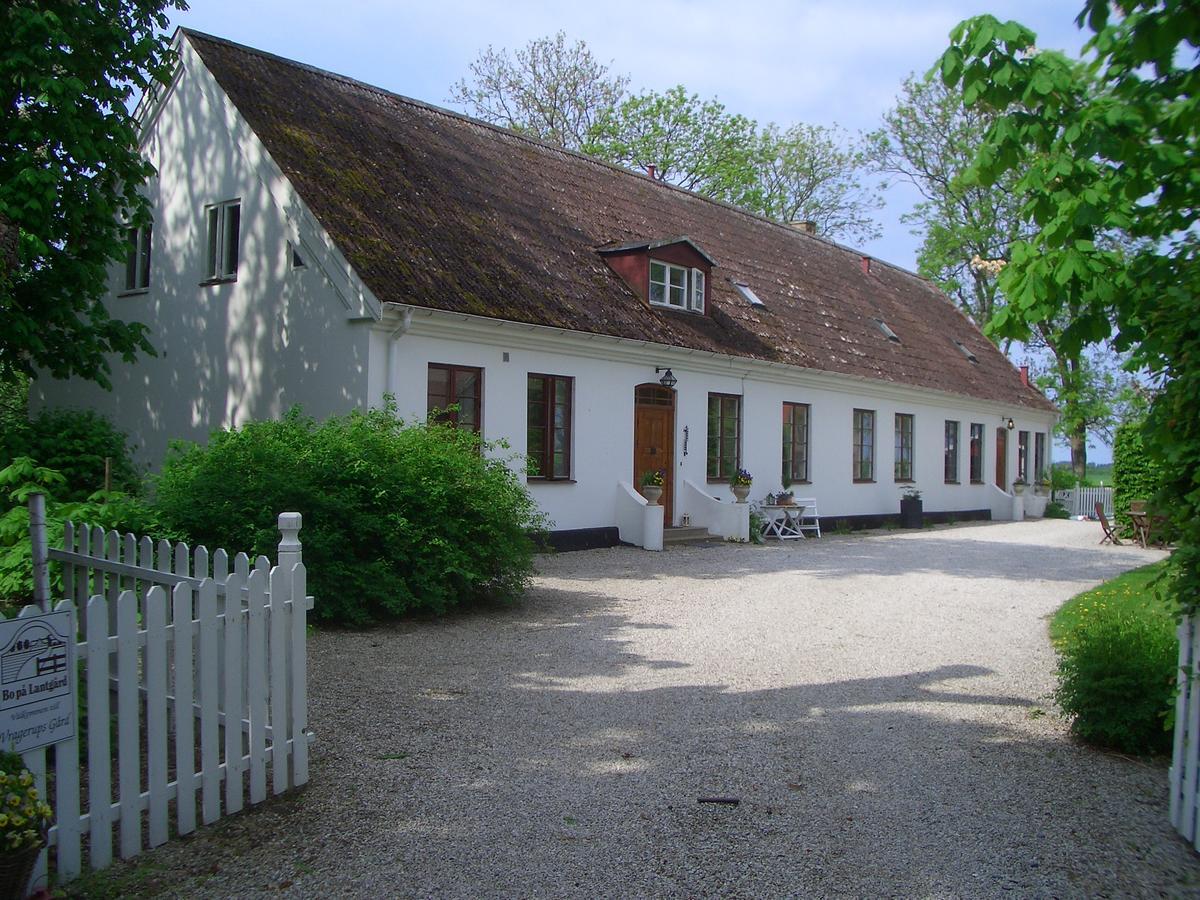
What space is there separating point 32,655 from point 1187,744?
4956 mm

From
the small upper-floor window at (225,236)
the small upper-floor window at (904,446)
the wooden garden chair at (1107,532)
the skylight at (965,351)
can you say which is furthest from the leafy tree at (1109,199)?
the skylight at (965,351)

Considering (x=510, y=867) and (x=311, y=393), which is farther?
(x=311, y=393)

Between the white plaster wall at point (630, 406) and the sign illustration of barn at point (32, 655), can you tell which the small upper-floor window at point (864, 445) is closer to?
the white plaster wall at point (630, 406)

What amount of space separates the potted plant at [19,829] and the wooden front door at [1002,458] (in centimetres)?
3003

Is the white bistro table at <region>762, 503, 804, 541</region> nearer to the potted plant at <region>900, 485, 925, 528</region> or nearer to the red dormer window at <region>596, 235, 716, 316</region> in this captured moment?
the red dormer window at <region>596, 235, 716, 316</region>

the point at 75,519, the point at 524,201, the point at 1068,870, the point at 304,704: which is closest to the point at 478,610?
the point at 75,519

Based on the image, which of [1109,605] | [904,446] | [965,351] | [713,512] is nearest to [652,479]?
[713,512]

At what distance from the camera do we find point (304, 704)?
5133 millimetres

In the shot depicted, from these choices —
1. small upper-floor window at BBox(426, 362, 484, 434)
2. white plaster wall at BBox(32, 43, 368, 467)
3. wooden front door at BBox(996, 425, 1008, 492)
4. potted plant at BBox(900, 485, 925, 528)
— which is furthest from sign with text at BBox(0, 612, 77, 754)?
wooden front door at BBox(996, 425, 1008, 492)

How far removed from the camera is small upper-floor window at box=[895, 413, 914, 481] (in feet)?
82.8

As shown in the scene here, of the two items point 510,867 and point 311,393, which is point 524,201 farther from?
point 510,867

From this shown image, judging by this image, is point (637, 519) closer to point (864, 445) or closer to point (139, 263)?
point (864, 445)

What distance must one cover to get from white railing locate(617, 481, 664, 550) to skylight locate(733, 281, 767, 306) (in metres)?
6.67

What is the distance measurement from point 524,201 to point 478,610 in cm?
1016
